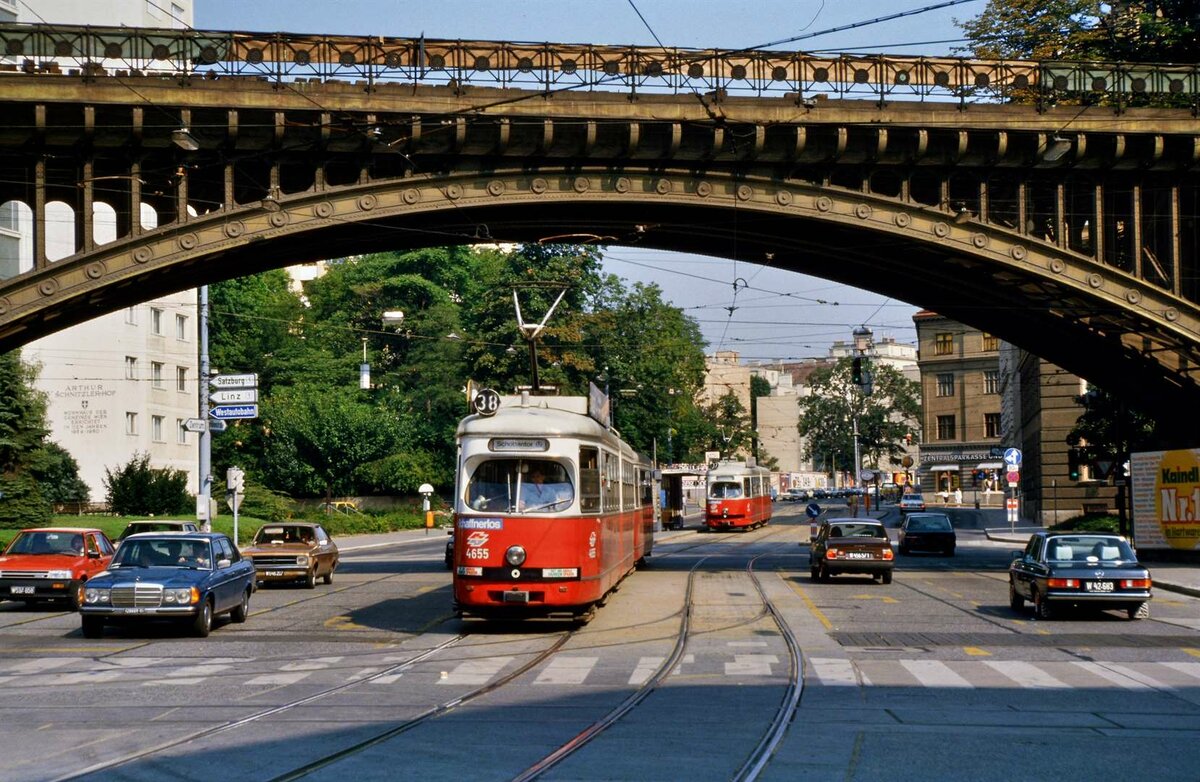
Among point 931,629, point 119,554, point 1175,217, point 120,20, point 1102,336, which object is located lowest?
point 931,629

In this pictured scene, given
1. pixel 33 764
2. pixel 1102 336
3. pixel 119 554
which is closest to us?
pixel 33 764

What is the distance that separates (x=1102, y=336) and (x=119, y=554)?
24614 millimetres

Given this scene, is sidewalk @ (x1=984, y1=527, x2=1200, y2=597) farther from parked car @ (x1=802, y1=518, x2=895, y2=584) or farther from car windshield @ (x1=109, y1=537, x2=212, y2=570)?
car windshield @ (x1=109, y1=537, x2=212, y2=570)

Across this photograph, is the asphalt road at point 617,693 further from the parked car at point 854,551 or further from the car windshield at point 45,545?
the parked car at point 854,551

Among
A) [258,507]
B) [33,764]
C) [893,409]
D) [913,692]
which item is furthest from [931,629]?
[893,409]

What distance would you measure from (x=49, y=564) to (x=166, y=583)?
6585 millimetres

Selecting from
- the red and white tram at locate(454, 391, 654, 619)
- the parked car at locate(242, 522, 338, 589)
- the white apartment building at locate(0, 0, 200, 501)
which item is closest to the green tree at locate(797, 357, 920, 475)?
the white apartment building at locate(0, 0, 200, 501)

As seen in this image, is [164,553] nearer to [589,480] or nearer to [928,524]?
[589,480]

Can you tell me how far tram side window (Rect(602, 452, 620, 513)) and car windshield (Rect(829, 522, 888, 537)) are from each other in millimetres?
8236

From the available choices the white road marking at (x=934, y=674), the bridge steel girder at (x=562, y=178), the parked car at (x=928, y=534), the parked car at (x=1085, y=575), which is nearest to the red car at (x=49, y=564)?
the bridge steel girder at (x=562, y=178)

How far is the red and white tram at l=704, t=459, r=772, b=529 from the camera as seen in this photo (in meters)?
67.1

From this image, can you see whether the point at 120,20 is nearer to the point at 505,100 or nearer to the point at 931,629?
the point at 505,100

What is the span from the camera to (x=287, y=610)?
84.3 ft

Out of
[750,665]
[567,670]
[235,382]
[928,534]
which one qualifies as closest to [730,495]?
[928,534]
